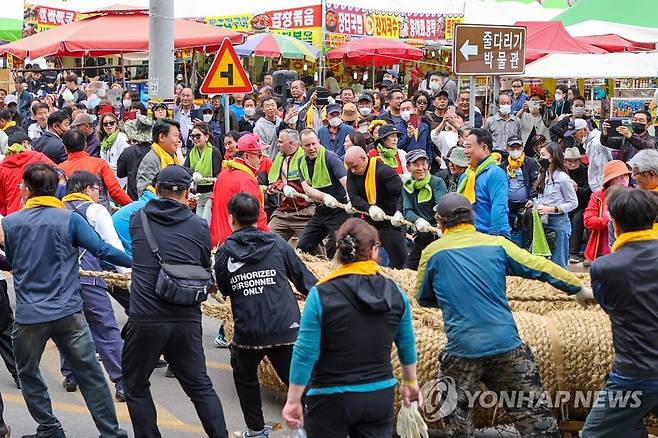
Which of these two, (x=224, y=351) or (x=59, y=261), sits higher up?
(x=59, y=261)

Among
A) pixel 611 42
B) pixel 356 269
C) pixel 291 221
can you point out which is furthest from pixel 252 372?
pixel 611 42

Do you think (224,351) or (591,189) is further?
(591,189)

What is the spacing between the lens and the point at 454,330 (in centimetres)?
577

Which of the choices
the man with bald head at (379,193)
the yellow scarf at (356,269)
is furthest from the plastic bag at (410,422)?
the man with bald head at (379,193)

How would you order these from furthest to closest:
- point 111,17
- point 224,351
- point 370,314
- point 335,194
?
point 111,17 < point 335,194 < point 224,351 < point 370,314

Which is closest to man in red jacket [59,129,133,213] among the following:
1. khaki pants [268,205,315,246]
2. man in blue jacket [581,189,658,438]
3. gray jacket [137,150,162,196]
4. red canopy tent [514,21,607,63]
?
gray jacket [137,150,162,196]

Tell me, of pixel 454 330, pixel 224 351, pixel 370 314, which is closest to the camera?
pixel 370 314

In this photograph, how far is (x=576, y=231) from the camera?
13.3 m

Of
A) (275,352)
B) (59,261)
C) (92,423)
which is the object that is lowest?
(92,423)

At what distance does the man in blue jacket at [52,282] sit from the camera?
21.3 ft

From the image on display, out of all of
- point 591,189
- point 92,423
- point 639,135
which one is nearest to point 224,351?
point 92,423

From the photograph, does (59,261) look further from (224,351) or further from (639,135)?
(639,135)

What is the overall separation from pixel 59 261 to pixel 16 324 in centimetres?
50

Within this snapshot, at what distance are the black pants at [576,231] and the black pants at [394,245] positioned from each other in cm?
393
